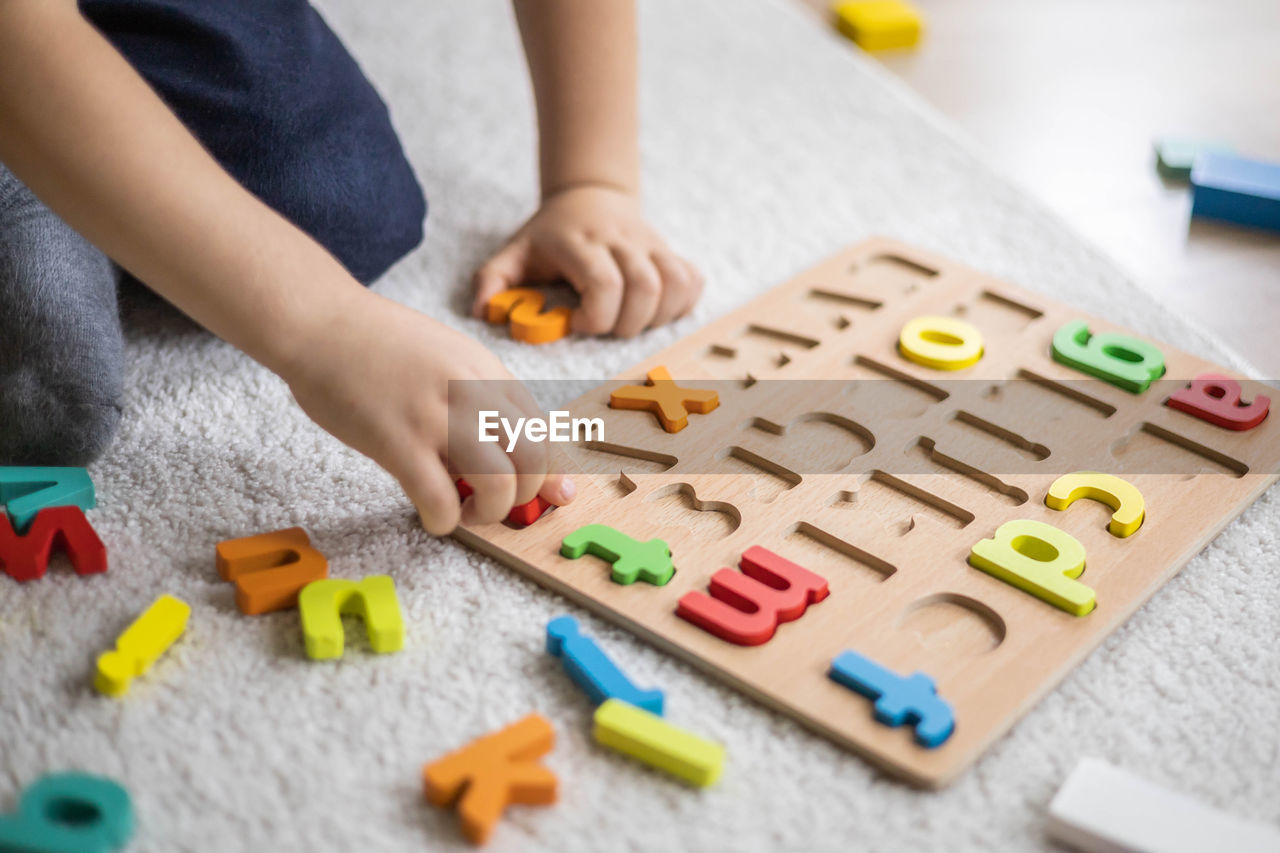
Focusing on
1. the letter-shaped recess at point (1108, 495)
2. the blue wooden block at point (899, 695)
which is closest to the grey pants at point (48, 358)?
the blue wooden block at point (899, 695)

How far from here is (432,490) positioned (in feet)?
2.07

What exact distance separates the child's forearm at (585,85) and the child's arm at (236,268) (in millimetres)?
366

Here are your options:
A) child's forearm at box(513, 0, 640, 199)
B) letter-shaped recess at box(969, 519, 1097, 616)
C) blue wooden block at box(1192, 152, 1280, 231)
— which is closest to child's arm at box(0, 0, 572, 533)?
letter-shaped recess at box(969, 519, 1097, 616)

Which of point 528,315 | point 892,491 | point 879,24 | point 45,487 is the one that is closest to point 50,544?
Result: point 45,487

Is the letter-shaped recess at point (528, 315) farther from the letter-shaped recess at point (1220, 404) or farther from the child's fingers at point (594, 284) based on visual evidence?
the letter-shaped recess at point (1220, 404)

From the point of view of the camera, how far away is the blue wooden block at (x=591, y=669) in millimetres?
586

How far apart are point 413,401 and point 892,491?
0.30m

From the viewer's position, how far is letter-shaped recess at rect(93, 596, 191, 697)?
586 millimetres

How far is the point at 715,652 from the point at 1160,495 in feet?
1.01

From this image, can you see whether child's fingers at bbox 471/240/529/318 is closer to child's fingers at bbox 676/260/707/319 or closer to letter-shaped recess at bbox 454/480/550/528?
child's fingers at bbox 676/260/707/319

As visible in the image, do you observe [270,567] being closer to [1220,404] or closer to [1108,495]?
[1108,495]

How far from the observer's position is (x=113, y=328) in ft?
2.62

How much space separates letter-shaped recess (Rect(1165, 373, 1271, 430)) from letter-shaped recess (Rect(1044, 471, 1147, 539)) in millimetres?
103

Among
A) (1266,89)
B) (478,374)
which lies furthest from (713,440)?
(1266,89)
